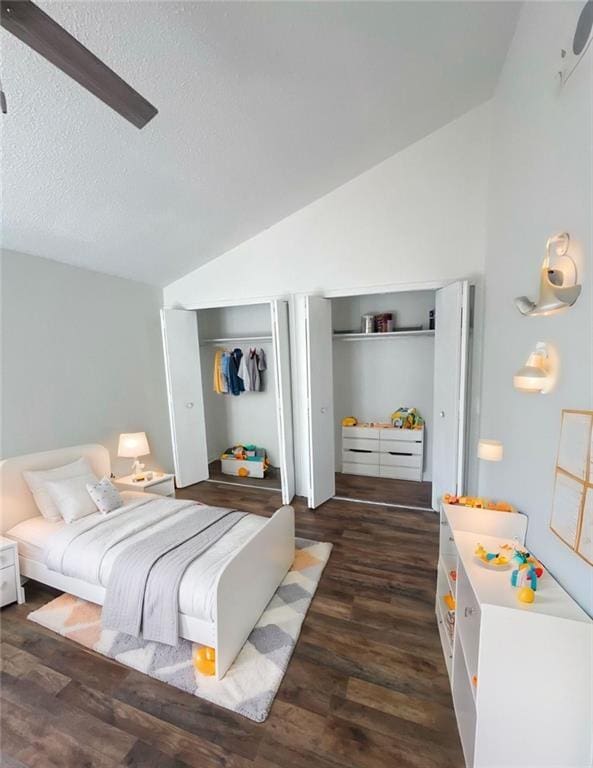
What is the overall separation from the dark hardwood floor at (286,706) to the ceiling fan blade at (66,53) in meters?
2.55

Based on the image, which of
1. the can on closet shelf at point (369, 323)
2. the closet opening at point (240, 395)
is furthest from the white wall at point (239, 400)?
the can on closet shelf at point (369, 323)

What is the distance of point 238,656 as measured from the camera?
5.89 ft

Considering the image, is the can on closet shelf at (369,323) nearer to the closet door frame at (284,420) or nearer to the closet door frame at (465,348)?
the closet door frame at (465,348)

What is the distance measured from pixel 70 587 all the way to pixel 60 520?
56 cm

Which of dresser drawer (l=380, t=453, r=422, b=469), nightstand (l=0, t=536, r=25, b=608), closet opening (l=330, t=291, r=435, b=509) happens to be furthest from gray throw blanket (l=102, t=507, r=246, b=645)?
dresser drawer (l=380, t=453, r=422, b=469)

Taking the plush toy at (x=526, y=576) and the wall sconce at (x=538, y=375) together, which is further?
the wall sconce at (x=538, y=375)

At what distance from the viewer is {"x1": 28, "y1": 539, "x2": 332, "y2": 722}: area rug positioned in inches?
63.0

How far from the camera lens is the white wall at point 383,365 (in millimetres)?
4004

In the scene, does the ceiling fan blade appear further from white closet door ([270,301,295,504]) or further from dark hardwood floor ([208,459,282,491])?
dark hardwood floor ([208,459,282,491])

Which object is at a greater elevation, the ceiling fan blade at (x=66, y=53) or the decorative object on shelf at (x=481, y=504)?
the ceiling fan blade at (x=66, y=53)

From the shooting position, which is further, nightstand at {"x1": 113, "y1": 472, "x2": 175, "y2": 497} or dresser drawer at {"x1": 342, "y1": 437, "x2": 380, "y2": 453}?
dresser drawer at {"x1": 342, "y1": 437, "x2": 380, "y2": 453}

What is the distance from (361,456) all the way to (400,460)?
1.62ft

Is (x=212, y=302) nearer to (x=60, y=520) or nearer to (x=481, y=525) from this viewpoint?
(x=60, y=520)

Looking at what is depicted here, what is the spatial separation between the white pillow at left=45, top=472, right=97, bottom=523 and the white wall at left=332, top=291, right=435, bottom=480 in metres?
2.95
